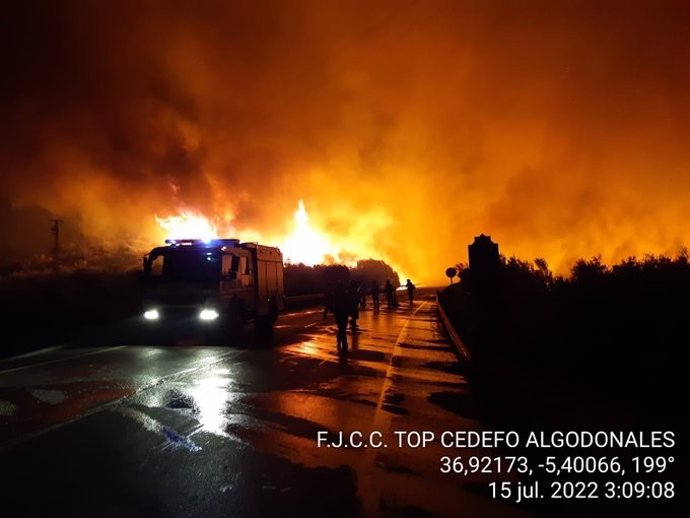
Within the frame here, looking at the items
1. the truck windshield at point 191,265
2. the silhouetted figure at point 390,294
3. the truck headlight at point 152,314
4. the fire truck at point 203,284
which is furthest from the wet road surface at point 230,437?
the silhouetted figure at point 390,294

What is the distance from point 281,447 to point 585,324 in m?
6.68

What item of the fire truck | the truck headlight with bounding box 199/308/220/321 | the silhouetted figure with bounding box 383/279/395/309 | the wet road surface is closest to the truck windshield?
the fire truck

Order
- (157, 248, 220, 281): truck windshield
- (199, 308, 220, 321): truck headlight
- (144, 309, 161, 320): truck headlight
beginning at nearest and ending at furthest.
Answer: (199, 308, 220, 321): truck headlight
(144, 309, 161, 320): truck headlight
(157, 248, 220, 281): truck windshield

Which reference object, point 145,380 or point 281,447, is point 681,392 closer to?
point 281,447

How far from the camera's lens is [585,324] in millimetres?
8922

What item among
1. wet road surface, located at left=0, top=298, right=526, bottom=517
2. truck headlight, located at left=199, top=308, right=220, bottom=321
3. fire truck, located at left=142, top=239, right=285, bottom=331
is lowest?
wet road surface, located at left=0, top=298, right=526, bottom=517

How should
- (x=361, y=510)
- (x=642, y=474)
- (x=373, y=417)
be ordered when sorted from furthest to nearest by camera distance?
(x=373, y=417) < (x=642, y=474) < (x=361, y=510)

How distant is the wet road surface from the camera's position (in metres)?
3.58

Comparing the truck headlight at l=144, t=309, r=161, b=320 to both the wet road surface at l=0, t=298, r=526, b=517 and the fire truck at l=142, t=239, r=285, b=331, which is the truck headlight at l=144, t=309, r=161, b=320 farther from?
the wet road surface at l=0, t=298, r=526, b=517

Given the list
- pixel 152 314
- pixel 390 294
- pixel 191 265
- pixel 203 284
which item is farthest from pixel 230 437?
pixel 390 294

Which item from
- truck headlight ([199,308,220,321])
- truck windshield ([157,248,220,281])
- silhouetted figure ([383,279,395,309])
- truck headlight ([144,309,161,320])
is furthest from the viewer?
silhouetted figure ([383,279,395,309])

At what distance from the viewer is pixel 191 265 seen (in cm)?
1330

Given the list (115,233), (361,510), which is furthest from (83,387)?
(115,233)

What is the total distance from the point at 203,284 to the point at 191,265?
857 mm
